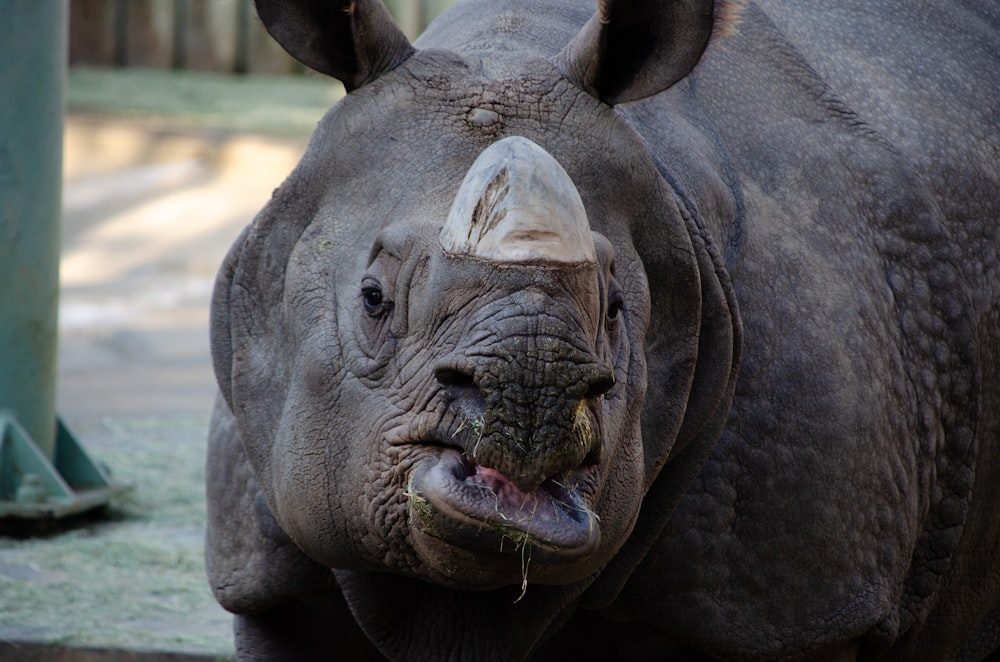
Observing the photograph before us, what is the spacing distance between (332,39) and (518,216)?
2.45 feet

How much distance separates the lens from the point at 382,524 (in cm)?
303

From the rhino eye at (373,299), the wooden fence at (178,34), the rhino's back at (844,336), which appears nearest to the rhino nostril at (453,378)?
the rhino eye at (373,299)

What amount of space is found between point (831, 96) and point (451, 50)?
1.16 meters

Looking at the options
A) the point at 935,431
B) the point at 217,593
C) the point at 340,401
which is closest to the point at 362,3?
the point at 340,401

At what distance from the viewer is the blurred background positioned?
5.42 metres

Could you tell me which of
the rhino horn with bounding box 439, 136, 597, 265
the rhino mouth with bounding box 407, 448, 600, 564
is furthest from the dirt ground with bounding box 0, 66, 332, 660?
the rhino horn with bounding box 439, 136, 597, 265

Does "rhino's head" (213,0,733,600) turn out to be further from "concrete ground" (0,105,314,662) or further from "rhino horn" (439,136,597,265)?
"concrete ground" (0,105,314,662)

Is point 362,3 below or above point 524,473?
above

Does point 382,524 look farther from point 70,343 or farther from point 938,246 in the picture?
point 70,343

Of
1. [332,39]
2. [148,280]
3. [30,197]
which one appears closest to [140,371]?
[148,280]

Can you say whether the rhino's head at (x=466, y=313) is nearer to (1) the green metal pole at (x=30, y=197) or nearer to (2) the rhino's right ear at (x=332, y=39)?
(2) the rhino's right ear at (x=332, y=39)

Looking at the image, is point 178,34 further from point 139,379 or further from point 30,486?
point 30,486

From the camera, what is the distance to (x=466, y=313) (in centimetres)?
284

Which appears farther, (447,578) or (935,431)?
(935,431)
